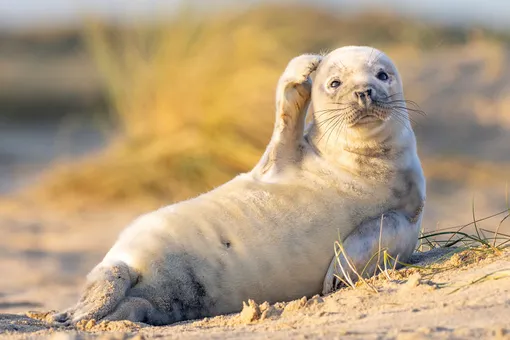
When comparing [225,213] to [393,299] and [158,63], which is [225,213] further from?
[158,63]

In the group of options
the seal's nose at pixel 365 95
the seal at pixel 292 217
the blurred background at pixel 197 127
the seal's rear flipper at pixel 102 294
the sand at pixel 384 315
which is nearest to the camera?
the sand at pixel 384 315

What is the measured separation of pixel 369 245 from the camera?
391 centimetres

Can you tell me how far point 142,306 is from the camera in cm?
378

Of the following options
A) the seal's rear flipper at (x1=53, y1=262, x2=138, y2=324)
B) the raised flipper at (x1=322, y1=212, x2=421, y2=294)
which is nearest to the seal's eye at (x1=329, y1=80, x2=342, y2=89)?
the raised flipper at (x1=322, y1=212, x2=421, y2=294)

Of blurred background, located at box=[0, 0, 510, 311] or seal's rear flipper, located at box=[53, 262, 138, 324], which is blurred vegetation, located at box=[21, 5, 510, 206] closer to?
blurred background, located at box=[0, 0, 510, 311]

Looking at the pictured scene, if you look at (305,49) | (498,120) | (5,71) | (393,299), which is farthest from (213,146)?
(5,71)

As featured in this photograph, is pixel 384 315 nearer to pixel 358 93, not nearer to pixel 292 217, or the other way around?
pixel 292 217

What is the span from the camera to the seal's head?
4.03 meters

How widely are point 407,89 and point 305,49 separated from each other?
129 cm

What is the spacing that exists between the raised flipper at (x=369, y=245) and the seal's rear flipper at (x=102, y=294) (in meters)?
0.81

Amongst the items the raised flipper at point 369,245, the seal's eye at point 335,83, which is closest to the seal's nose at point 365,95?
the seal's eye at point 335,83

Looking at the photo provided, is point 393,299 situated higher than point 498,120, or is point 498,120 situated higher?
point 498,120

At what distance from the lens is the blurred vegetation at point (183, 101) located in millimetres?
9273

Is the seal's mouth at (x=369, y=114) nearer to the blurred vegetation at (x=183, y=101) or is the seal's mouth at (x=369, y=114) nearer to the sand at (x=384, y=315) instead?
the sand at (x=384, y=315)
